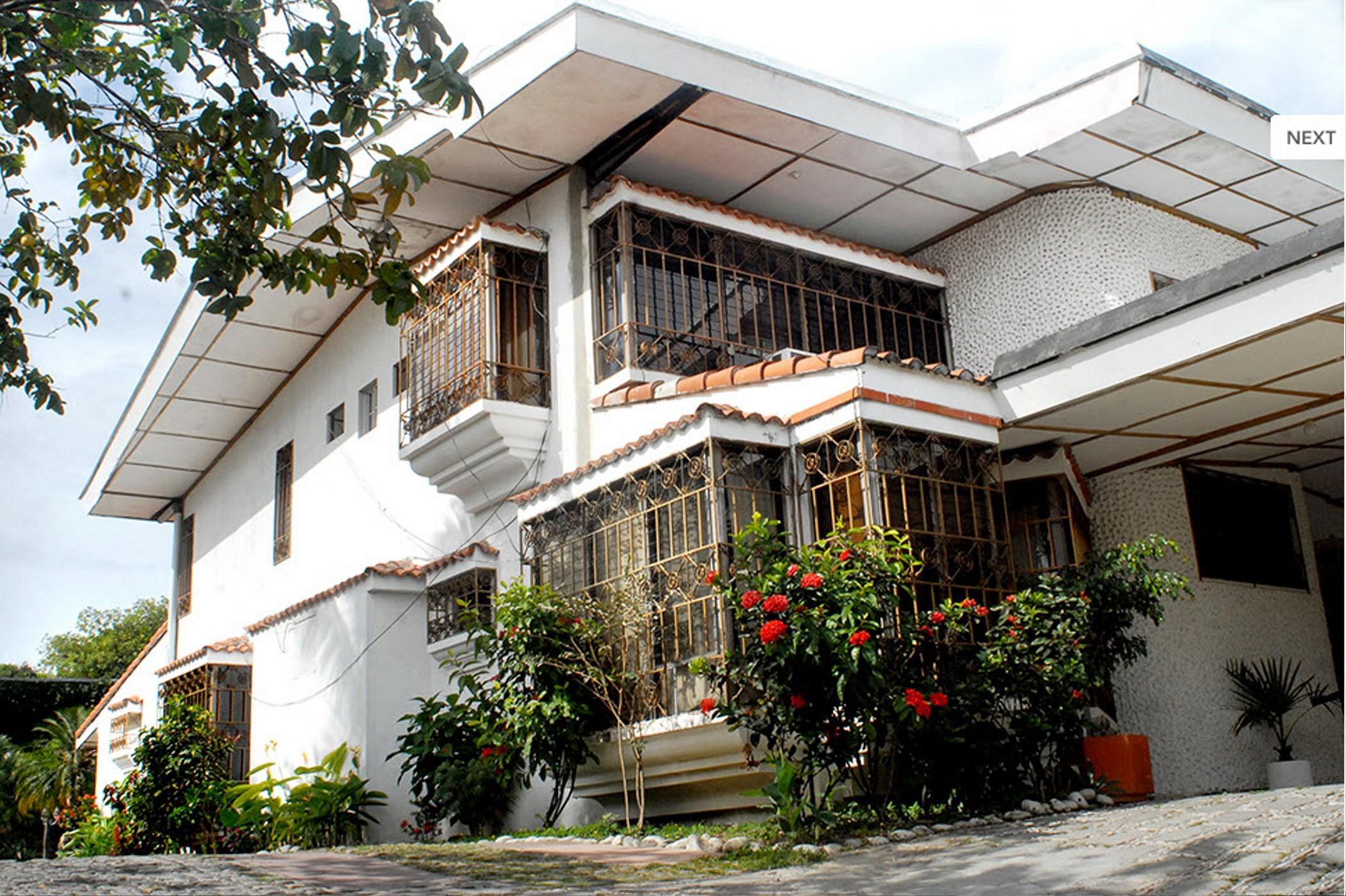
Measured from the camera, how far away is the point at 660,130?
11.3 m

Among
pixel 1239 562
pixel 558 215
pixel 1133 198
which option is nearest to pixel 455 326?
pixel 558 215

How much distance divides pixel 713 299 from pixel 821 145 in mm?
1660

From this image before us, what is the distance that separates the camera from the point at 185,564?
21.7 meters

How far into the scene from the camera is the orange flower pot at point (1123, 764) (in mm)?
9484

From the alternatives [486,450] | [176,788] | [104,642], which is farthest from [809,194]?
[104,642]

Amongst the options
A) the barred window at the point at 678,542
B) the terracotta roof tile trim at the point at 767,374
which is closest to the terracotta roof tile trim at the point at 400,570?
the terracotta roof tile trim at the point at 767,374

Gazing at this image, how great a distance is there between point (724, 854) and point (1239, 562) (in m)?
7.70

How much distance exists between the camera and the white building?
9.41 meters

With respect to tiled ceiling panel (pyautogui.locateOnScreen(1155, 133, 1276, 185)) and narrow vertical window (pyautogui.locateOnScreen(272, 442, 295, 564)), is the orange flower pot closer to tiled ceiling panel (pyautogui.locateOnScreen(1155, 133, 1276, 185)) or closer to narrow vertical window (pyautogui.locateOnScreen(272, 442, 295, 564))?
tiled ceiling panel (pyautogui.locateOnScreen(1155, 133, 1276, 185))

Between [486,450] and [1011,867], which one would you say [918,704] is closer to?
[1011,867]

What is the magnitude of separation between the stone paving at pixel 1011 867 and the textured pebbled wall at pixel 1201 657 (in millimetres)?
3966

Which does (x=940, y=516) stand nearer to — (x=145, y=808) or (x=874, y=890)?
(x=874, y=890)

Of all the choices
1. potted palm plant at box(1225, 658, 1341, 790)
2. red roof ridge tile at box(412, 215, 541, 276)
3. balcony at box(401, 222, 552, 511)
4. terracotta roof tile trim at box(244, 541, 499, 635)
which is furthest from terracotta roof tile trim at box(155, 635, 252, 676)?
potted palm plant at box(1225, 658, 1341, 790)

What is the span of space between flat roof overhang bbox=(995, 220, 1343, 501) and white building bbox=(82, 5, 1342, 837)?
30 millimetres
